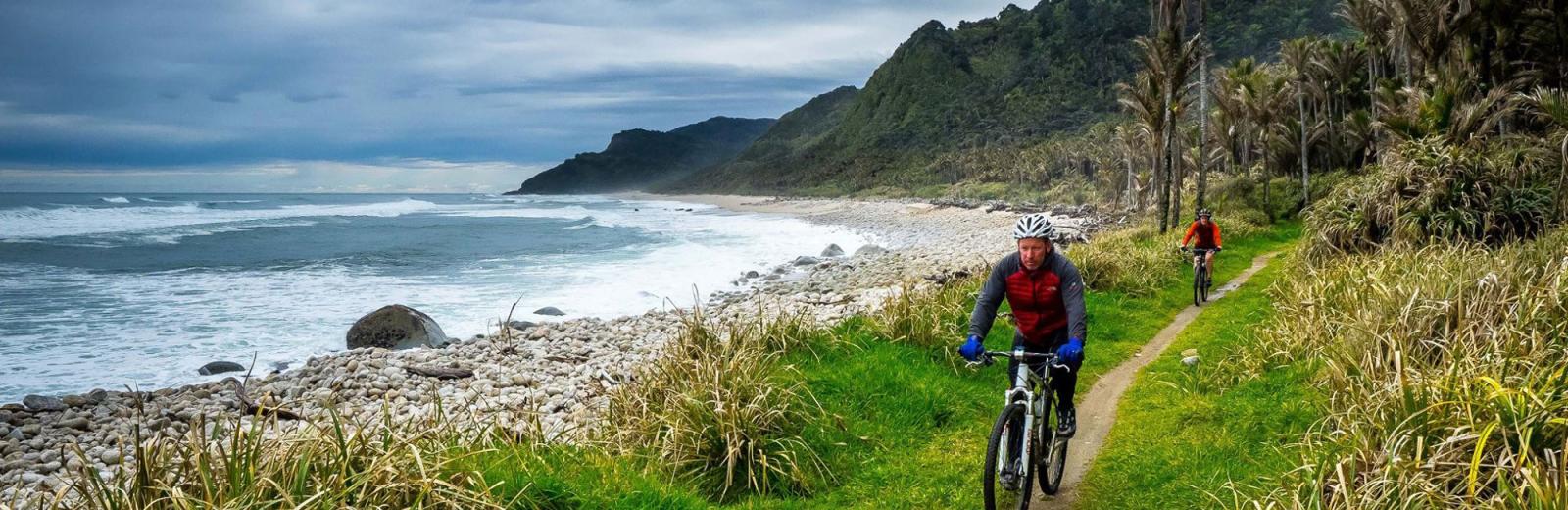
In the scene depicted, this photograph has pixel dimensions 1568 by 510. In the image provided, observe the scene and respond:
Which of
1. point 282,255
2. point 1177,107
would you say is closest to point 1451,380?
point 1177,107

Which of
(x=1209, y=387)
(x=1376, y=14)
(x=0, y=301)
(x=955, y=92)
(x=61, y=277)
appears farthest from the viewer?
(x=955, y=92)

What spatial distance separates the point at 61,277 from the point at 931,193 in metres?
85.5

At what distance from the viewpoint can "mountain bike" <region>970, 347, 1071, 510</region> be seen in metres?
4.87

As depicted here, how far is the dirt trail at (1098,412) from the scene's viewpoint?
592 cm

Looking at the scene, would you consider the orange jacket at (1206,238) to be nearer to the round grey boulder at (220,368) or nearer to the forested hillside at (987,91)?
the round grey boulder at (220,368)

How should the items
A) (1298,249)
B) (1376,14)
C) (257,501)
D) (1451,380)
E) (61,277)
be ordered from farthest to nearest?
1. (1376,14)
2. (61,277)
3. (1298,249)
4. (1451,380)
5. (257,501)

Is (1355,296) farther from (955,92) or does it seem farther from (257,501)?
(955,92)

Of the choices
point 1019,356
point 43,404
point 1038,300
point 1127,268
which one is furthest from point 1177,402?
point 43,404

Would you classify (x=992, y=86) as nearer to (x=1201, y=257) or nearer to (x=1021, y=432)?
(x=1201, y=257)

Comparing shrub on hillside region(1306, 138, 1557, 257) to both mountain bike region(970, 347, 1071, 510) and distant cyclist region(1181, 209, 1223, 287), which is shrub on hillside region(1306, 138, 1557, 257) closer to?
distant cyclist region(1181, 209, 1223, 287)

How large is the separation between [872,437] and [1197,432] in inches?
105

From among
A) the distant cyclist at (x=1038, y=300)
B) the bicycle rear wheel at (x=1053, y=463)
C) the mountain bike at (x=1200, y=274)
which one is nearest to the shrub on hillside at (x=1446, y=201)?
the mountain bike at (x=1200, y=274)

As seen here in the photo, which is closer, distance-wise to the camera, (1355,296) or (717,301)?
(1355,296)

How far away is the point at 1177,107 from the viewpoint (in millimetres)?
23922
